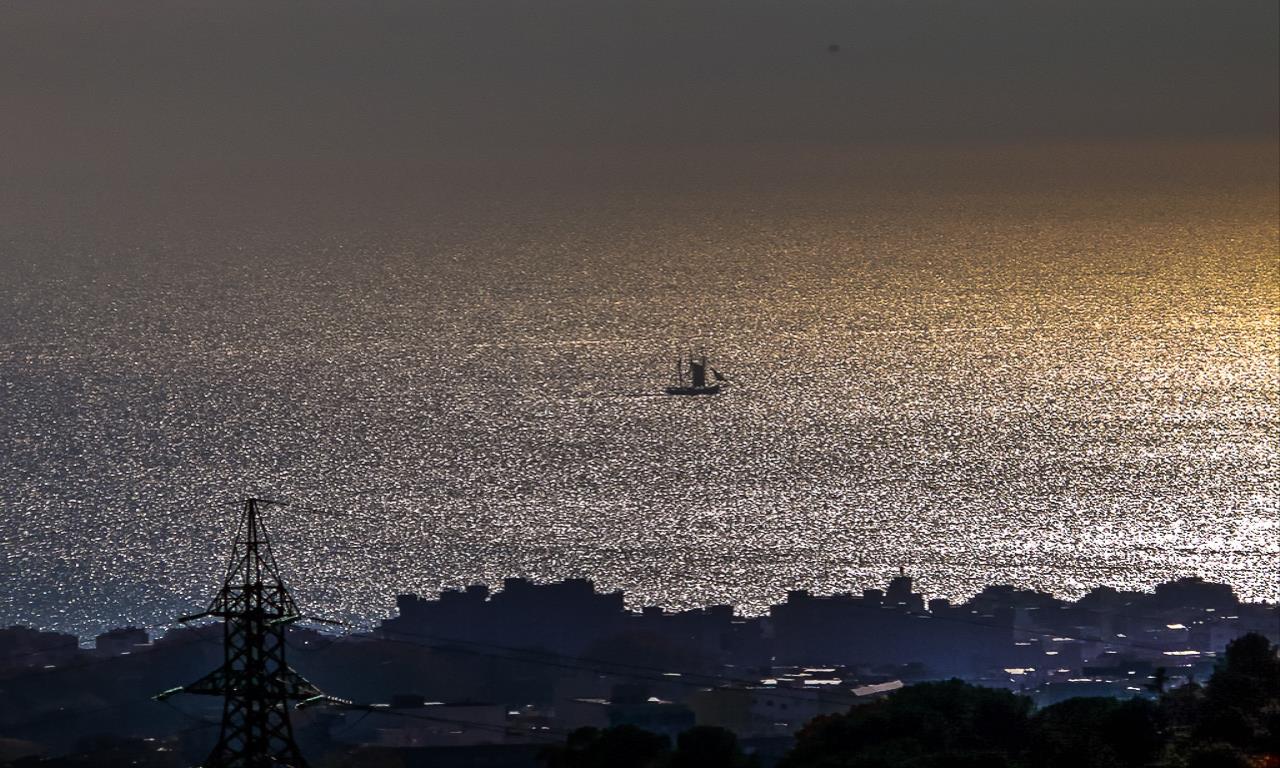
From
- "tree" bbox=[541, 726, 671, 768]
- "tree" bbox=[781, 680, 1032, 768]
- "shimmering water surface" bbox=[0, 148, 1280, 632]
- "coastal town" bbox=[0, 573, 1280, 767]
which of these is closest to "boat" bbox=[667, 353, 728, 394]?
"shimmering water surface" bbox=[0, 148, 1280, 632]

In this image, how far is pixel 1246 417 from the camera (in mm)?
62031

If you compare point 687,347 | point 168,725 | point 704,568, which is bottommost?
point 168,725

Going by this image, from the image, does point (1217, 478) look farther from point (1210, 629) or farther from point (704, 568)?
point (1210, 629)

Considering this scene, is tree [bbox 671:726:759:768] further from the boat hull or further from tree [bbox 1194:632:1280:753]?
the boat hull

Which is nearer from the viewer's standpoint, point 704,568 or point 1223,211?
point 704,568

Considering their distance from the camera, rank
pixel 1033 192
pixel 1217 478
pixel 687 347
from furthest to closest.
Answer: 1. pixel 1033 192
2. pixel 687 347
3. pixel 1217 478

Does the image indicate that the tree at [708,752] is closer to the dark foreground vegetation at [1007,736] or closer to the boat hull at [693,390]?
the dark foreground vegetation at [1007,736]

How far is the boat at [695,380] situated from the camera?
65.5 meters

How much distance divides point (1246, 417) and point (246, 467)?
27071 millimetres

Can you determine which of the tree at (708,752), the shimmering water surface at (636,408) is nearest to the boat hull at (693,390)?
the shimmering water surface at (636,408)

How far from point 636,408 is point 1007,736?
42781mm

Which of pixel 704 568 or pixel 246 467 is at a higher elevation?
pixel 246 467

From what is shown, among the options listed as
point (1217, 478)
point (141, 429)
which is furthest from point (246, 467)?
point (1217, 478)

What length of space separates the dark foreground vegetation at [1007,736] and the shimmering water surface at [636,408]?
18788mm
